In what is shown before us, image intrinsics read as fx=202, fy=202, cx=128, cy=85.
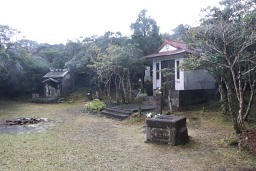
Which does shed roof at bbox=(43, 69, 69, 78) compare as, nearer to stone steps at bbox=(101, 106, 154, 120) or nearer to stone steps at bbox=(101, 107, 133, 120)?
stone steps at bbox=(101, 107, 133, 120)

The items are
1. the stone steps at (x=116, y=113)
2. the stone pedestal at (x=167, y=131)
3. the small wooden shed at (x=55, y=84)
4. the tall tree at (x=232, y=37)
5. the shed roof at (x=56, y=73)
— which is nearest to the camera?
the tall tree at (x=232, y=37)

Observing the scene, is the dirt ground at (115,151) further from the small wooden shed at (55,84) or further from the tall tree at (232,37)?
the small wooden shed at (55,84)

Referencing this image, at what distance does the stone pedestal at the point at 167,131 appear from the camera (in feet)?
21.1

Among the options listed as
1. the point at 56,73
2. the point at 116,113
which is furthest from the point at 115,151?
the point at 56,73

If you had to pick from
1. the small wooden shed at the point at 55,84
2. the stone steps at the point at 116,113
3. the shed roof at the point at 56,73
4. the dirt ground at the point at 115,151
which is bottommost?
the dirt ground at the point at 115,151

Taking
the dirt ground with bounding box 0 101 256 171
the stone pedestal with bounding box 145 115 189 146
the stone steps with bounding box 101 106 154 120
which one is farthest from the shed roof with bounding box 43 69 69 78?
the stone pedestal with bounding box 145 115 189 146

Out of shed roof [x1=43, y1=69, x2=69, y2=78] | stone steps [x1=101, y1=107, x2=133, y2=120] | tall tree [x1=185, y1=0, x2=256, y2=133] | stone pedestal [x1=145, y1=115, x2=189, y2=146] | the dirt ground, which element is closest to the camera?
the dirt ground

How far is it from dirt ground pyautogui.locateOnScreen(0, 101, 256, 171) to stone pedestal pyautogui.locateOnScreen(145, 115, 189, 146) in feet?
0.86

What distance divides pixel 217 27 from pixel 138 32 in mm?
16467

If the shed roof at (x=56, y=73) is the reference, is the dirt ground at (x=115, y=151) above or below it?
below

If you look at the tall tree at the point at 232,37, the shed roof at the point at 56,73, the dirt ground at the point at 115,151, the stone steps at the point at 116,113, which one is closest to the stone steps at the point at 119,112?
the stone steps at the point at 116,113

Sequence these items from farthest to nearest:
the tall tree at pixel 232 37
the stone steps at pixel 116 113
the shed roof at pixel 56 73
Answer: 1. the shed roof at pixel 56 73
2. the stone steps at pixel 116 113
3. the tall tree at pixel 232 37

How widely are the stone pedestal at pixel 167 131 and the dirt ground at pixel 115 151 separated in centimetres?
26

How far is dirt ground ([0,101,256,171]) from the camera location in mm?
4875
